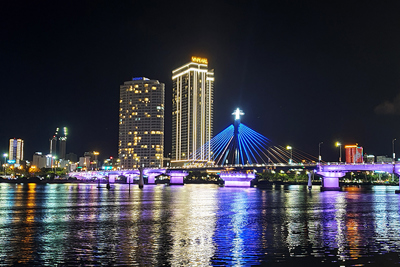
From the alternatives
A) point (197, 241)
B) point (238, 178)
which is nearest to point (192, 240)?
point (197, 241)

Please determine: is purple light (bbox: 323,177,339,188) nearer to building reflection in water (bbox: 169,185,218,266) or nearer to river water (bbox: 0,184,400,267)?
river water (bbox: 0,184,400,267)

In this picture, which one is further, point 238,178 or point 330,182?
point 238,178

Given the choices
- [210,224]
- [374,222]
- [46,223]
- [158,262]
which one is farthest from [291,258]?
[46,223]

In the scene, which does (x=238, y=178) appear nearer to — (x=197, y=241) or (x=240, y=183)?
(x=240, y=183)

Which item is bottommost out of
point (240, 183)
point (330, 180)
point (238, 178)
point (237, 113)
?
point (240, 183)

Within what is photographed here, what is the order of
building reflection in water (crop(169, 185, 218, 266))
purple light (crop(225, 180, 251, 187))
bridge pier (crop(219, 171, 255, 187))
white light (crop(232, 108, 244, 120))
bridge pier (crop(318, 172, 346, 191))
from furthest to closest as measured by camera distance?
1. purple light (crop(225, 180, 251, 187))
2. bridge pier (crop(219, 171, 255, 187))
3. white light (crop(232, 108, 244, 120))
4. bridge pier (crop(318, 172, 346, 191))
5. building reflection in water (crop(169, 185, 218, 266))

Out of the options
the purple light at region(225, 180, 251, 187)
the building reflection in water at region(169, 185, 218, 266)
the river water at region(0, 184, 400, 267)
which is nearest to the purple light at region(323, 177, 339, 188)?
the purple light at region(225, 180, 251, 187)

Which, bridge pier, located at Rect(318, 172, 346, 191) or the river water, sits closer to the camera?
the river water

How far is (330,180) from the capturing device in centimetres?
12550

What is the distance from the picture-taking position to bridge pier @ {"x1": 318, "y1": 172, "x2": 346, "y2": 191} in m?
123

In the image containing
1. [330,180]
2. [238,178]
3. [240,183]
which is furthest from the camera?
[240,183]

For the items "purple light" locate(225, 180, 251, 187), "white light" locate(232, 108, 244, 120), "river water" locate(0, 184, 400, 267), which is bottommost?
"purple light" locate(225, 180, 251, 187)

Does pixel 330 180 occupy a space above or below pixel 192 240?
above

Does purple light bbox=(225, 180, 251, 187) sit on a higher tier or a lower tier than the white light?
lower
